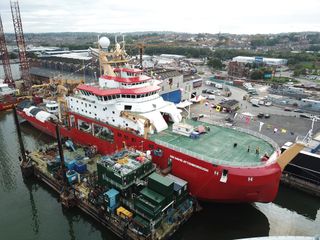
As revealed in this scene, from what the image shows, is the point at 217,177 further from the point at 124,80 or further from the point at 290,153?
the point at 124,80

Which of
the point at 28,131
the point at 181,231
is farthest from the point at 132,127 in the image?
the point at 28,131

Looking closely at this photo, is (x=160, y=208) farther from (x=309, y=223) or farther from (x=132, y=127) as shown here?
(x=309, y=223)

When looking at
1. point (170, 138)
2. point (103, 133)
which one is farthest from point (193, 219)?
point (103, 133)

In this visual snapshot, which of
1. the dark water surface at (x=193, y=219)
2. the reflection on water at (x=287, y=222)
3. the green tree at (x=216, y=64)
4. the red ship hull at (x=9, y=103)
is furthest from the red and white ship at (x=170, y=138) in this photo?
the green tree at (x=216, y=64)

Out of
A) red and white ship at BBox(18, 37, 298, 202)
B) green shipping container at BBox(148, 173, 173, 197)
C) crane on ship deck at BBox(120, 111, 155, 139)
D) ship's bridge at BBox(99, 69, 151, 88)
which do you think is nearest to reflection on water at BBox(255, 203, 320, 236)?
red and white ship at BBox(18, 37, 298, 202)

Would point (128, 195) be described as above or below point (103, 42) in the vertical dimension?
below

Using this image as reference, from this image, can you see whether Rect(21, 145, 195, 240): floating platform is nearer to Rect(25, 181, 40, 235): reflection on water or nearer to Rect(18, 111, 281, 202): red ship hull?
Rect(18, 111, 281, 202): red ship hull

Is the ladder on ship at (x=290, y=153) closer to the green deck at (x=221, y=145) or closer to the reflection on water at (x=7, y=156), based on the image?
the green deck at (x=221, y=145)
